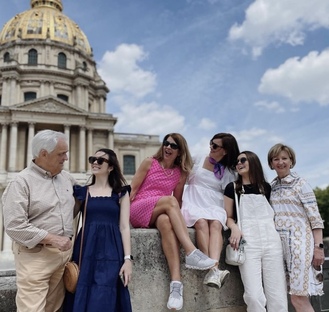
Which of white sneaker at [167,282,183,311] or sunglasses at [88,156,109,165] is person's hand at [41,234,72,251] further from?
white sneaker at [167,282,183,311]

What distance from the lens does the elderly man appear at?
2.58 metres

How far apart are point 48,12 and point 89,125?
21.6 meters

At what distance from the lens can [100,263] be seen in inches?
111

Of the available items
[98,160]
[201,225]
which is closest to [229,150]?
[201,225]

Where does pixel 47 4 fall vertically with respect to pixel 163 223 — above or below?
above

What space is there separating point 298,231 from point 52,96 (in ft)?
120

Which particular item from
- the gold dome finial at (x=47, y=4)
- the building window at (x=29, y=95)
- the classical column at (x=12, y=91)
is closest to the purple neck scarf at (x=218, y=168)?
the classical column at (x=12, y=91)

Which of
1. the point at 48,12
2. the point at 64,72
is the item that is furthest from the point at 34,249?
the point at 48,12

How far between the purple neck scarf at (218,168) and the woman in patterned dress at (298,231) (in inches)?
23.9

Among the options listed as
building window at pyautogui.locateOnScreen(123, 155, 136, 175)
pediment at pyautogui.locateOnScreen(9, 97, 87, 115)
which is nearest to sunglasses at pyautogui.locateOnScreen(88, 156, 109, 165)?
pediment at pyautogui.locateOnScreen(9, 97, 87, 115)

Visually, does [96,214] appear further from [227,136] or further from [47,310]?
[227,136]

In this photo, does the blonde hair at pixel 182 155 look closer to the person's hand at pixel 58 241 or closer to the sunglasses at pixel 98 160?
the sunglasses at pixel 98 160

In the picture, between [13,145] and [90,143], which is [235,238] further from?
[90,143]

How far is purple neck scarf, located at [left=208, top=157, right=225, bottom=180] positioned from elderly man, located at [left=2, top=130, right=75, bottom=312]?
179cm
